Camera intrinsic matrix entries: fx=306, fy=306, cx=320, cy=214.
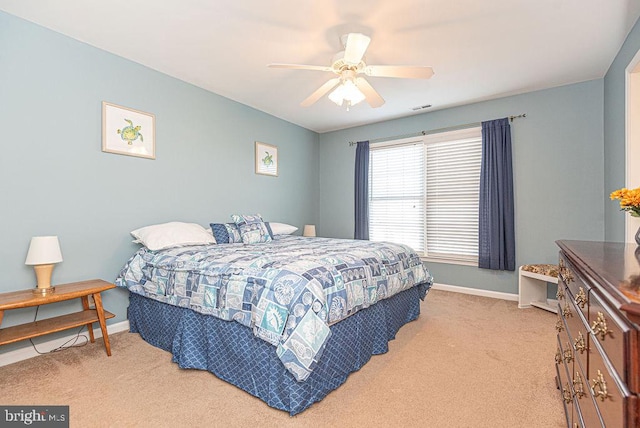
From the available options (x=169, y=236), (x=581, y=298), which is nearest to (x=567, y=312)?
(x=581, y=298)

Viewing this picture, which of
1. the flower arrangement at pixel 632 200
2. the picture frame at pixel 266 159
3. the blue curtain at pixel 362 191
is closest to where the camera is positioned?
the flower arrangement at pixel 632 200

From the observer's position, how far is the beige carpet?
1.69 meters

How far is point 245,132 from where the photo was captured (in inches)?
167

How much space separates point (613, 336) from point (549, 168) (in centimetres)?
364

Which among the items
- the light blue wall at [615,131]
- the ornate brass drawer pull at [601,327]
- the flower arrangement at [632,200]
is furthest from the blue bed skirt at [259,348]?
the light blue wall at [615,131]

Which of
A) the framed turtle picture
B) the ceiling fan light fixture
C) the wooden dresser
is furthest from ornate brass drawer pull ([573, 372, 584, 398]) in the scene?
the framed turtle picture

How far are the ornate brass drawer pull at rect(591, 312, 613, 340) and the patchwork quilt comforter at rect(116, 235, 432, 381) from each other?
1193 mm

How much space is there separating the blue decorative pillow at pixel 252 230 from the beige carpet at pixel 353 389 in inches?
53.1

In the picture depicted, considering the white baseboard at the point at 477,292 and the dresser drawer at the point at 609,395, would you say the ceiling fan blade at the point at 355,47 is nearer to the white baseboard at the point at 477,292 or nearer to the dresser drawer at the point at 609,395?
the dresser drawer at the point at 609,395

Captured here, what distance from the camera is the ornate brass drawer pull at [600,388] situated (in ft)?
2.87

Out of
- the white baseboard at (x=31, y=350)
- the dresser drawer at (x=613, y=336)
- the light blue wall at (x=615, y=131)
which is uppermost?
the light blue wall at (x=615, y=131)

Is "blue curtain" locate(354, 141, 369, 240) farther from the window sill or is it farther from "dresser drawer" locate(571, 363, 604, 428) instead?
"dresser drawer" locate(571, 363, 604, 428)

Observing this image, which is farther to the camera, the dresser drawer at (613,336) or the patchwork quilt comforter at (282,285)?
the patchwork quilt comforter at (282,285)

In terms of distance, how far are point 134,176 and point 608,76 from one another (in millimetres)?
5023
